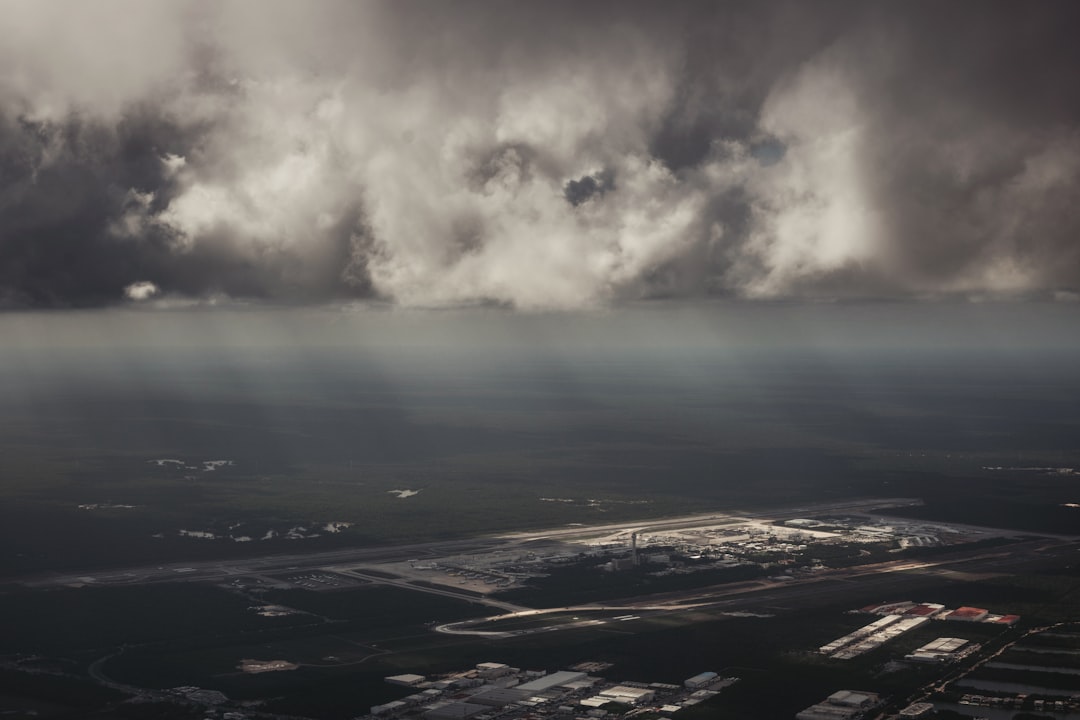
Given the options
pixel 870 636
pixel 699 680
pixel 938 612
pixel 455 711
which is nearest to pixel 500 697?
pixel 455 711

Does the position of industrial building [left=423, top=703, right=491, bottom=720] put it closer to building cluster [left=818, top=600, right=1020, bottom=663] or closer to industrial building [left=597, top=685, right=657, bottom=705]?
industrial building [left=597, top=685, right=657, bottom=705]

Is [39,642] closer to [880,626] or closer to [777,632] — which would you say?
[777,632]

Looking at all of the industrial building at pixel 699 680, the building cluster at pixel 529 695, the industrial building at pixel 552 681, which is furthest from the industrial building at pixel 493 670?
the industrial building at pixel 699 680

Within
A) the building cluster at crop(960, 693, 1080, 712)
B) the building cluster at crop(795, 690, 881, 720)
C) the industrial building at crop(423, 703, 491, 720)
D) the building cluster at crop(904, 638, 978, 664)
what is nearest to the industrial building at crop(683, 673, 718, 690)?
the building cluster at crop(795, 690, 881, 720)

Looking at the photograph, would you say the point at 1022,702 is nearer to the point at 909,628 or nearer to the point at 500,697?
the point at 909,628

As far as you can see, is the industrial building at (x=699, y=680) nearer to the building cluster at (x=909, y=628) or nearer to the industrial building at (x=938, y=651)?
the building cluster at (x=909, y=628)

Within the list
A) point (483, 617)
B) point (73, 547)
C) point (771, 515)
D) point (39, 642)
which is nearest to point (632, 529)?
point (771, 515)
